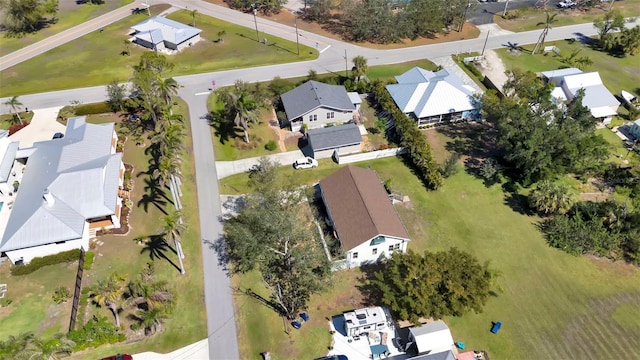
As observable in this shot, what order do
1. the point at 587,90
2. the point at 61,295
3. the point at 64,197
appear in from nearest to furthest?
1. the point at 61,295
2. the point at 64,197
3. the point at 587,90

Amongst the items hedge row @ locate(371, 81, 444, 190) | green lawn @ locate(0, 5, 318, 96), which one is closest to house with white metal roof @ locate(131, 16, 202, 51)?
green lawn @ locate(0, 5, 318, 96)

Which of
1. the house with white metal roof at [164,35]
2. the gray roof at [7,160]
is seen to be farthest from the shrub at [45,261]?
the house with white metal roof at [164,35]

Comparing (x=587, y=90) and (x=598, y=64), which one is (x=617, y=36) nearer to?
(x=598, y=64)

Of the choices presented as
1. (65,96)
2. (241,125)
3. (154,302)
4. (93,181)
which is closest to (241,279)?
(154,302)

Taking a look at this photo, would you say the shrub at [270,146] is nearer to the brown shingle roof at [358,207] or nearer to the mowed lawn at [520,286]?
the mowed lawn at [520,286]

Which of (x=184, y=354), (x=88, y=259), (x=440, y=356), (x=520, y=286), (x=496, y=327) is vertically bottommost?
(x=520, y=286)

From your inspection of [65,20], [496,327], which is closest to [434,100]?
[496,327]

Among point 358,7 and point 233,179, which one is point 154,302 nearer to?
point 233,179
